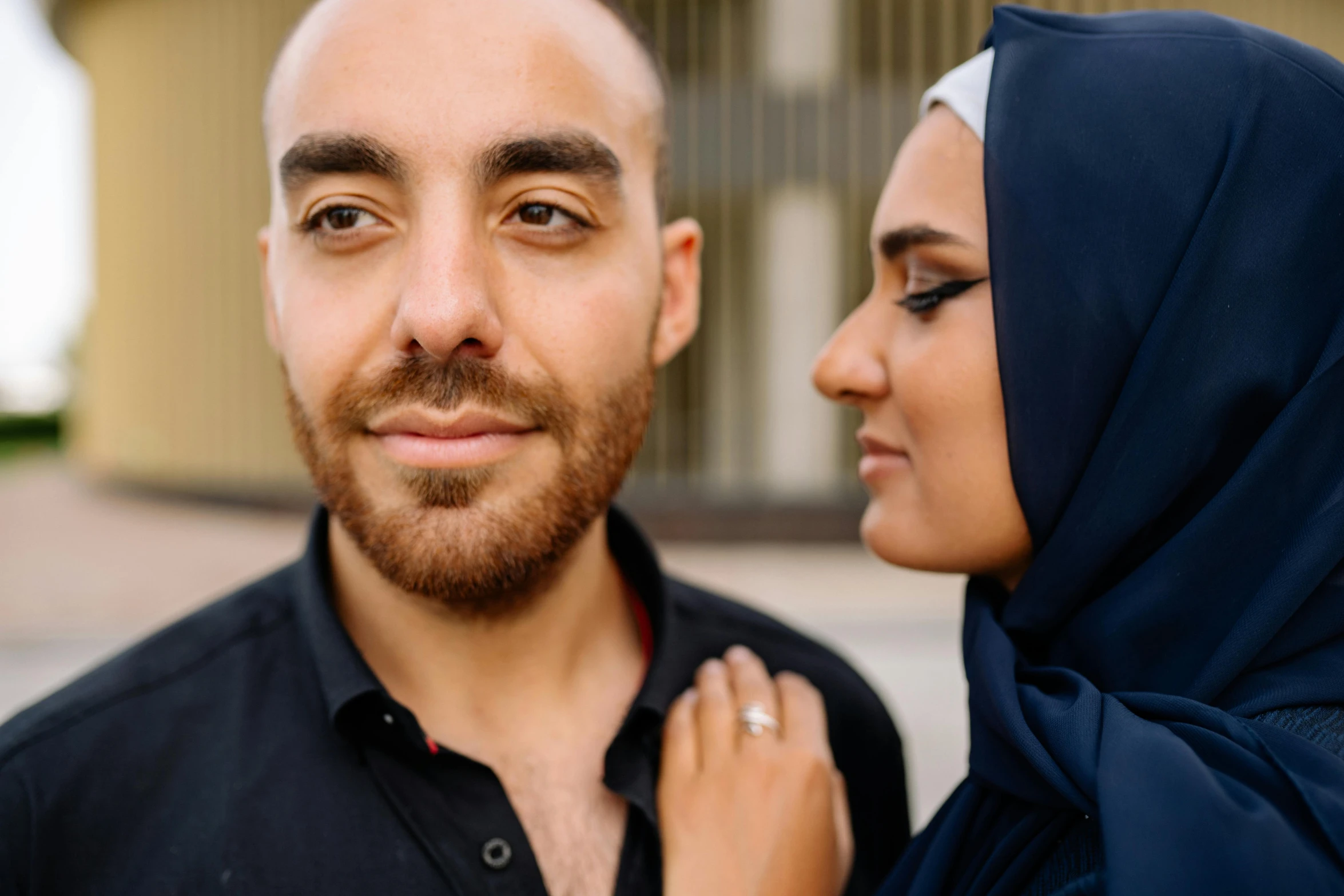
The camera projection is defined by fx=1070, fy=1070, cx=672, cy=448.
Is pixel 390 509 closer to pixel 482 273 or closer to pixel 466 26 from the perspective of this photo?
pixel 482 273

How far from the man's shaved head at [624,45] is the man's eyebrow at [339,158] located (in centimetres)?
15

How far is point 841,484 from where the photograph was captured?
408 inches

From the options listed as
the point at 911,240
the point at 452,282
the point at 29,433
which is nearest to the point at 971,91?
the point at 911,240

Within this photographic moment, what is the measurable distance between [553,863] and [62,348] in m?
57.1

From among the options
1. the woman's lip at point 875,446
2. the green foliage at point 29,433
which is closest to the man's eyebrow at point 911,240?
the woman's lip at point 875,446

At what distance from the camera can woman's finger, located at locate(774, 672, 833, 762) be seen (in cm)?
175

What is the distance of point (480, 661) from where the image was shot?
68.1 inches

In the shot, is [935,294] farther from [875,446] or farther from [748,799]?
[748,799]

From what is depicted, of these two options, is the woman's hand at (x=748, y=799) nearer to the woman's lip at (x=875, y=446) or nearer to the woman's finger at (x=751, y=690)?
the woman's finger at (x=751, y=690)

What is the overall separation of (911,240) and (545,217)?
56 cm

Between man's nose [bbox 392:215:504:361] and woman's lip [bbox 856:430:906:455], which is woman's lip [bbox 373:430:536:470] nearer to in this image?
man's nose [bbox 392:215:504:361]

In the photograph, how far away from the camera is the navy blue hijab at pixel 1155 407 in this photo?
1313 mm

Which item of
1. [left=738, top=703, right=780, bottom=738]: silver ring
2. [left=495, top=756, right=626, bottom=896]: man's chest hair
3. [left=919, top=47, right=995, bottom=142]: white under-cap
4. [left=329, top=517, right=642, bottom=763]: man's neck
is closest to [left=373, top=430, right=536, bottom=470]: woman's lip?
[left=329, top=517, right=642, bottom=763]: man's neck

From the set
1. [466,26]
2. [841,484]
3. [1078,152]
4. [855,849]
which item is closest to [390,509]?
[466,26]
